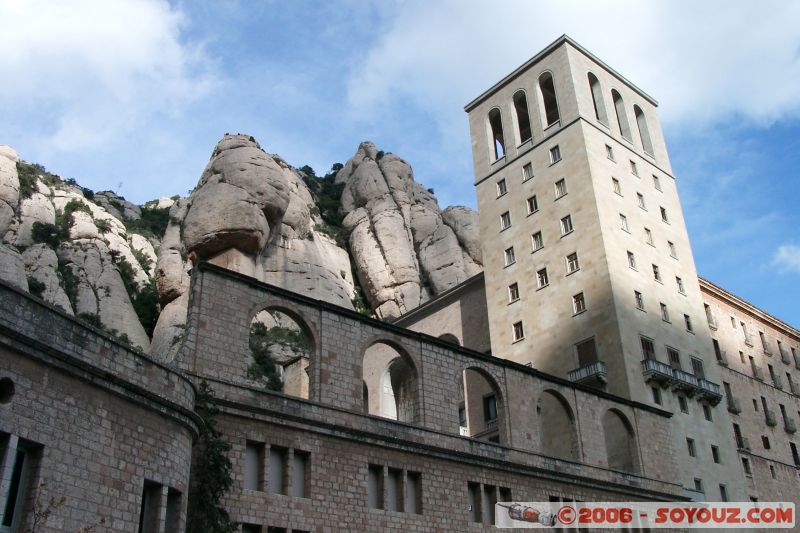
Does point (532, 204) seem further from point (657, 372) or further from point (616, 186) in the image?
point (657, 372)

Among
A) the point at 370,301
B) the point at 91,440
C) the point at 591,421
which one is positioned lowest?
the point at 91,440

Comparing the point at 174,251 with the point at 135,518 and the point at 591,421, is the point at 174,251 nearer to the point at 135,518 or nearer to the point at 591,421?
the point at 591,421

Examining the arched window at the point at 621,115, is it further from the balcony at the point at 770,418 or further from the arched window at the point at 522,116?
the balcony at the point at 770,418

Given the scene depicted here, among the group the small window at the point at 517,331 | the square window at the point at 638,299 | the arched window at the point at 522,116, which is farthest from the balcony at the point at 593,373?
the arched window at the point at 522,116

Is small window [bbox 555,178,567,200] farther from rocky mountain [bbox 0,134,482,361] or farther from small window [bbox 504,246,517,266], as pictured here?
rocky mountain [bbox 0,134,482,361]

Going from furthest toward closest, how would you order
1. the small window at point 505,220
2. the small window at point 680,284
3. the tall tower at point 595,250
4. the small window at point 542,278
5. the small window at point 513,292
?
1. the small window at point 505,220
2. the small window at point 680,284
3. the small window at point 513,292
4. the small window at point 542,278
5. the tall tower at point 595,250

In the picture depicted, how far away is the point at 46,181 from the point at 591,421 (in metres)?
56.6

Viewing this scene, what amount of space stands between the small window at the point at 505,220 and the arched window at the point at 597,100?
7.73 meters

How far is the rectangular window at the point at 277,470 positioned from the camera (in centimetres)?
2041

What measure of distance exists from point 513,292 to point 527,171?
25.2ft

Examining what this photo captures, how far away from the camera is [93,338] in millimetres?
15414

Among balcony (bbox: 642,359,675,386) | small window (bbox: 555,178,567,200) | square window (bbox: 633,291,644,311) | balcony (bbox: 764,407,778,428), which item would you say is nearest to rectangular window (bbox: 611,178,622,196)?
small window (bbox: 555,178,567,200)

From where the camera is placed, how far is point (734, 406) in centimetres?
4394

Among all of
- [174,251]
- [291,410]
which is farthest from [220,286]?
[174,251]
